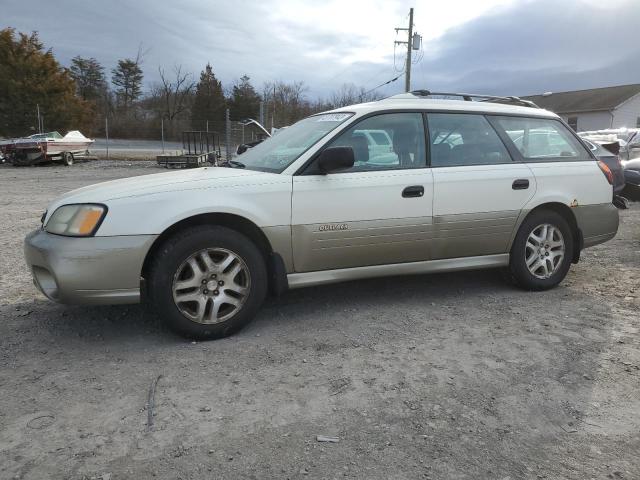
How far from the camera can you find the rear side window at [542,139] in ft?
15.4

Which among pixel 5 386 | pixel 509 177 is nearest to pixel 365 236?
pixel 509 177

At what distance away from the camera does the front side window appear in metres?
4.06

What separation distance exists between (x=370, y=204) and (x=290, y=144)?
0.88 meters

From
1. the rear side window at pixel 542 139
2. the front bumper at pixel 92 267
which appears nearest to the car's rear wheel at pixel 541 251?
the rear side window at pixel 542 139

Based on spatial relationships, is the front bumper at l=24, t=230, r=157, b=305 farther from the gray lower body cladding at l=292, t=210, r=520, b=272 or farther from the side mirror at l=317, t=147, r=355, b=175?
the side mirror at l=317, t=147, r=355, b=175

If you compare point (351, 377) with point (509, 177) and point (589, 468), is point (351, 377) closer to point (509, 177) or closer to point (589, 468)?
point (589, 468)

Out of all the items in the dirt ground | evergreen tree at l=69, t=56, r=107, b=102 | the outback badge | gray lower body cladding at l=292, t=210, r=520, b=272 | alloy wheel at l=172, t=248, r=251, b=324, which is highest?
evergreen tree at l=69, t=56, r=107, b=102

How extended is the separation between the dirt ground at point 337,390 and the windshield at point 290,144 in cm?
117

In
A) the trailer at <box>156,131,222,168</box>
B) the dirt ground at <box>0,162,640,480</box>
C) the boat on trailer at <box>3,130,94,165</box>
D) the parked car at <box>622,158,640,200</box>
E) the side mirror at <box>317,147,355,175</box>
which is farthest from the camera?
the boat on trailer at <box>3,130,94,165</box>

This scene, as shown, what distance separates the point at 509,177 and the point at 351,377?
240 centimetres

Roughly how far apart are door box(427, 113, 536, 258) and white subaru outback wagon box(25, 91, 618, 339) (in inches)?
0.4

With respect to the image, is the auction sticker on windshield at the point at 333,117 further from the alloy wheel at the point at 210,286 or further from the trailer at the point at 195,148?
the trailer at the point at 195,148

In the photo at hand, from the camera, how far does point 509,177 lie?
4.49 meters

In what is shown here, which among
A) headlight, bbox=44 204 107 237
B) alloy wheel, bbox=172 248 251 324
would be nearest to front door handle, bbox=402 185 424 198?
alloy wheel, bbox=172 248 251 324
